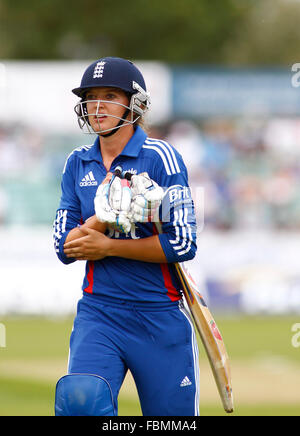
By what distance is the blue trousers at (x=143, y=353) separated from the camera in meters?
4.18

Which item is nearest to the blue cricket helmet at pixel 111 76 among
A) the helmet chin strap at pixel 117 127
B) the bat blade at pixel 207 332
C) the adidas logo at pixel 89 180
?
the helmet chin strap at pixel 117 127

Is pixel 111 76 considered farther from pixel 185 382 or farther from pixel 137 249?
pixel 185 382

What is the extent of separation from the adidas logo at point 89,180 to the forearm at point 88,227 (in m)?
0.19

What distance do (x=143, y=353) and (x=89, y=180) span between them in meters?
0.86

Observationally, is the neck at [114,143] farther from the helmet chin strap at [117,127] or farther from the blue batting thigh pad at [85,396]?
the blue batting thigh pad at [85,396]

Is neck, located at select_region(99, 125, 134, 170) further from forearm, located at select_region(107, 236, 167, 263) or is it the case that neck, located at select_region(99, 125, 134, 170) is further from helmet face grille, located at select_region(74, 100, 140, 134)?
forearm, located at select_region(107, 236, 167, 263)

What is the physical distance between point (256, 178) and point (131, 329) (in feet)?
41.7

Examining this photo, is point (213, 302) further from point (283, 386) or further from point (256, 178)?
point (283, 386)

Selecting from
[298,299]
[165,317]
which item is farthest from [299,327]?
[165,317]

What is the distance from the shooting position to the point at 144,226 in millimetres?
4324

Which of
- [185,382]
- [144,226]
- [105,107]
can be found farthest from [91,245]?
[185,382]

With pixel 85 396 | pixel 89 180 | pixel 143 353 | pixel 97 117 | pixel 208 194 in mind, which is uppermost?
pixel 208 194

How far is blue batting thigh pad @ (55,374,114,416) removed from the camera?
4.04 metres

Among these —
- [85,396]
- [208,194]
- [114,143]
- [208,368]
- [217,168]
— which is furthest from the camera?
[217,168]
